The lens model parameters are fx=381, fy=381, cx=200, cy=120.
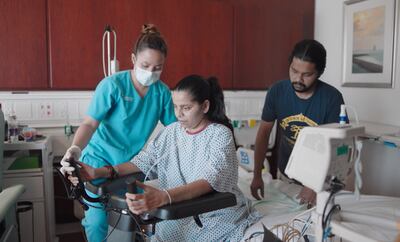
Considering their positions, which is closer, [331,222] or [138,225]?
[331,222]

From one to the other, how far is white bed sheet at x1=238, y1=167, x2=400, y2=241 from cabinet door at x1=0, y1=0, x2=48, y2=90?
1553 millimetres

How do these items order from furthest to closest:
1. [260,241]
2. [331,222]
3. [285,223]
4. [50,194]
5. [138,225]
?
1. [50,194]
2. [285,223]
3. [260,241]
4. [138,225]
5. [331,222]

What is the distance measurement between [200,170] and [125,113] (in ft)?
1.64

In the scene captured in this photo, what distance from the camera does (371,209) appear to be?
1462 millimetres

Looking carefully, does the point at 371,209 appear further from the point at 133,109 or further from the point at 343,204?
the point at 133,109

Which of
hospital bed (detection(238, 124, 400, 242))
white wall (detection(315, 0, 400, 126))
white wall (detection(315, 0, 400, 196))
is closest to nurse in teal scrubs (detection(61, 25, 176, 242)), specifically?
hospital bed (detection(238, 124, 400, 242))

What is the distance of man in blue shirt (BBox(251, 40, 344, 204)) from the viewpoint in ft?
5.96

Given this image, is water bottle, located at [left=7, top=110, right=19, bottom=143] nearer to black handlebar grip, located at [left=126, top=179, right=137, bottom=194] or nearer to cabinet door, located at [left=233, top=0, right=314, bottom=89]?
black handlebar grip, located at [left=126, top=179, right=137, bottom=194]

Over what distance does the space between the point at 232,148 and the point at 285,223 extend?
0.38 metres

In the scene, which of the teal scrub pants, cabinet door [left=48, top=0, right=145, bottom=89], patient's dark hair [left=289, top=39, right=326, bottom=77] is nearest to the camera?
the teal scrub pants

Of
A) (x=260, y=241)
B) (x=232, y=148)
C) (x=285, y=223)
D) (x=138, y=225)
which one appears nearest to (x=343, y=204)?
(x=285, y=223)

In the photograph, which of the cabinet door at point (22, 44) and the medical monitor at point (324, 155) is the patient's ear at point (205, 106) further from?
the cabinet door at point (22, 44)

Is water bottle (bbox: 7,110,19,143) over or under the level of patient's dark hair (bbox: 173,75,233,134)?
under

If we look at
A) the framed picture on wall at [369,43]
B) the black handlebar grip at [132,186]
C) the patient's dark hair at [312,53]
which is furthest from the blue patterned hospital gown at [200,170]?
the framed picture on wall at [369,43]
